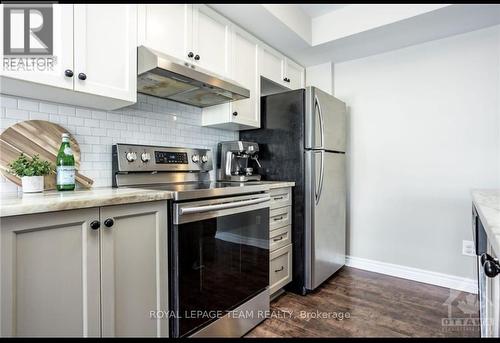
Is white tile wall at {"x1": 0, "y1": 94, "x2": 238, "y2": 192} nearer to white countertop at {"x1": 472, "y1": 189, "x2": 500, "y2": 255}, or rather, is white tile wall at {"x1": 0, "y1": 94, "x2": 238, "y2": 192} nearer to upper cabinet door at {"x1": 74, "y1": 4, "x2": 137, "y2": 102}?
upper cabinet door at {"x1": 74, "y1": 4, "x2": 137, "y2": 102}

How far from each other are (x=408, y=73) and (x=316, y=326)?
7.95 feet

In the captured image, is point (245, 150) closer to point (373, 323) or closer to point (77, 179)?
point (77, 179)

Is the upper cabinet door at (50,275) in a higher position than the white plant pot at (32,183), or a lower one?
lower

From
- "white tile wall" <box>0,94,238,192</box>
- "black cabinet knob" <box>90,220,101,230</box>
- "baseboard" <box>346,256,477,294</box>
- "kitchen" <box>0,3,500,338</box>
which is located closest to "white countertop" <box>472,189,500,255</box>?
"kitchen" <box>0,3,500,338</box>

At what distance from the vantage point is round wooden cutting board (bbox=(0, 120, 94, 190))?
4.35 feet

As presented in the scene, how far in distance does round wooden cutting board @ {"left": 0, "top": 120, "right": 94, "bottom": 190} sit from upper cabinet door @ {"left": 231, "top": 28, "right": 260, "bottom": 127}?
115cm

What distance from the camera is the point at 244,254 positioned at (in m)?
1.74

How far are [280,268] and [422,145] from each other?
1779 mm

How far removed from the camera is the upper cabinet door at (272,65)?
246cm

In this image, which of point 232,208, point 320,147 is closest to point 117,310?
point 232,208

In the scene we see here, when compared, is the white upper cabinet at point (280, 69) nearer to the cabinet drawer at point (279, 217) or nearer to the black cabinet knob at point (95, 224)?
the cabinet drawer at point (279, 217)

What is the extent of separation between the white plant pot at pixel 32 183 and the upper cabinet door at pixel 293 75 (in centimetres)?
226

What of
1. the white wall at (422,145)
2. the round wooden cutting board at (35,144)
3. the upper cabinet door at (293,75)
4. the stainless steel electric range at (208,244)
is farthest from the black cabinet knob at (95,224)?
the white wall at (422,145)

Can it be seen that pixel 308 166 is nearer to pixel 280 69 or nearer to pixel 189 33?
pixel 280 69
